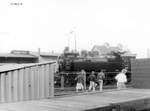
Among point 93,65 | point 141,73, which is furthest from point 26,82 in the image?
point 93,65

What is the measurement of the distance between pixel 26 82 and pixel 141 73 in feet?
28.0

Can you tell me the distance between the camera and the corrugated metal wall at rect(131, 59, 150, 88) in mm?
17797

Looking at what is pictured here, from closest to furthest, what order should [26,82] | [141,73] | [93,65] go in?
[26,82], [141,73], [93,65]

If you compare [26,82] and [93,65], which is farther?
[93,65]

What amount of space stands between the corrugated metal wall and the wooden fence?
23.0ft

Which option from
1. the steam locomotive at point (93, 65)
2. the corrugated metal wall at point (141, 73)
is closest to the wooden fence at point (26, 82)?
the corrugated metal wall at point (141, 73)

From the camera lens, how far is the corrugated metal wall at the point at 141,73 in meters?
17.8

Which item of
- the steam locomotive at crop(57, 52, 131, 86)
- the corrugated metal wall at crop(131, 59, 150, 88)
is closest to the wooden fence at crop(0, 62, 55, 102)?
the corrugated metal wall at crop(131, 59, 150, 88)

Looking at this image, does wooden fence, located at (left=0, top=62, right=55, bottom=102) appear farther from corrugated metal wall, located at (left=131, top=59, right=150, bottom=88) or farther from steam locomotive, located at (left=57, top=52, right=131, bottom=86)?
steam locomotive, located at (left=57, top=52, right=131, bottom=86)

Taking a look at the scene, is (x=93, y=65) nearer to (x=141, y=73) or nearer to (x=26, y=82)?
(x=141, y=73)

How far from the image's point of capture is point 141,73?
18.2 meters

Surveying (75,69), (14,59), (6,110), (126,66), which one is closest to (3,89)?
(6,110)

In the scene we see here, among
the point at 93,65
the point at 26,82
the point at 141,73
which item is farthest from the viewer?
the point at 93,65

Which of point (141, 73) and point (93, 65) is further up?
point (93, 65)
